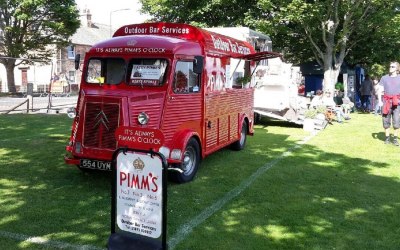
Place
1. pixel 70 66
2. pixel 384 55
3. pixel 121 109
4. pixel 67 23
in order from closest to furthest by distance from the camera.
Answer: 1. pixel 121 109
2. pixel 384 55
3. pixel 67 23
4. pixel 70 66

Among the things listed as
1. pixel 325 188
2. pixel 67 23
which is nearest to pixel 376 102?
pixel 325 188

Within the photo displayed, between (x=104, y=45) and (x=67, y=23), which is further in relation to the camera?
(x=67, y=23)

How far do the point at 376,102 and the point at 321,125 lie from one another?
8.62m

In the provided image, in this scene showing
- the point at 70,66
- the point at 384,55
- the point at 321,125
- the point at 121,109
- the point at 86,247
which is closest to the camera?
the point at 86,247

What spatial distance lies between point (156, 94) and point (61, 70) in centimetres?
4434

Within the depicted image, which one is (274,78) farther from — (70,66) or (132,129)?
(70,66)

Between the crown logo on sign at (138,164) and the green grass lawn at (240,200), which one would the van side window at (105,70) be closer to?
the green grass lawn at (240,200)

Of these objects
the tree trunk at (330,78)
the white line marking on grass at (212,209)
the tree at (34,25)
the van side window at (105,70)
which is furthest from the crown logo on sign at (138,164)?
the tree at (34,25)

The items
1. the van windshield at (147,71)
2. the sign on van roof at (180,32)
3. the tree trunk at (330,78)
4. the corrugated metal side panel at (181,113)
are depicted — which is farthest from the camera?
the tree trunk at (330,78)

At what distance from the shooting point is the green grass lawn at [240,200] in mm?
4812

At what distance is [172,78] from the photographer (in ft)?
23.1

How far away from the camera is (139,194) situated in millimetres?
3912

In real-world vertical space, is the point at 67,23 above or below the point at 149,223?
above

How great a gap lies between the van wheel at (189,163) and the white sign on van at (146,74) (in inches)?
49.0
